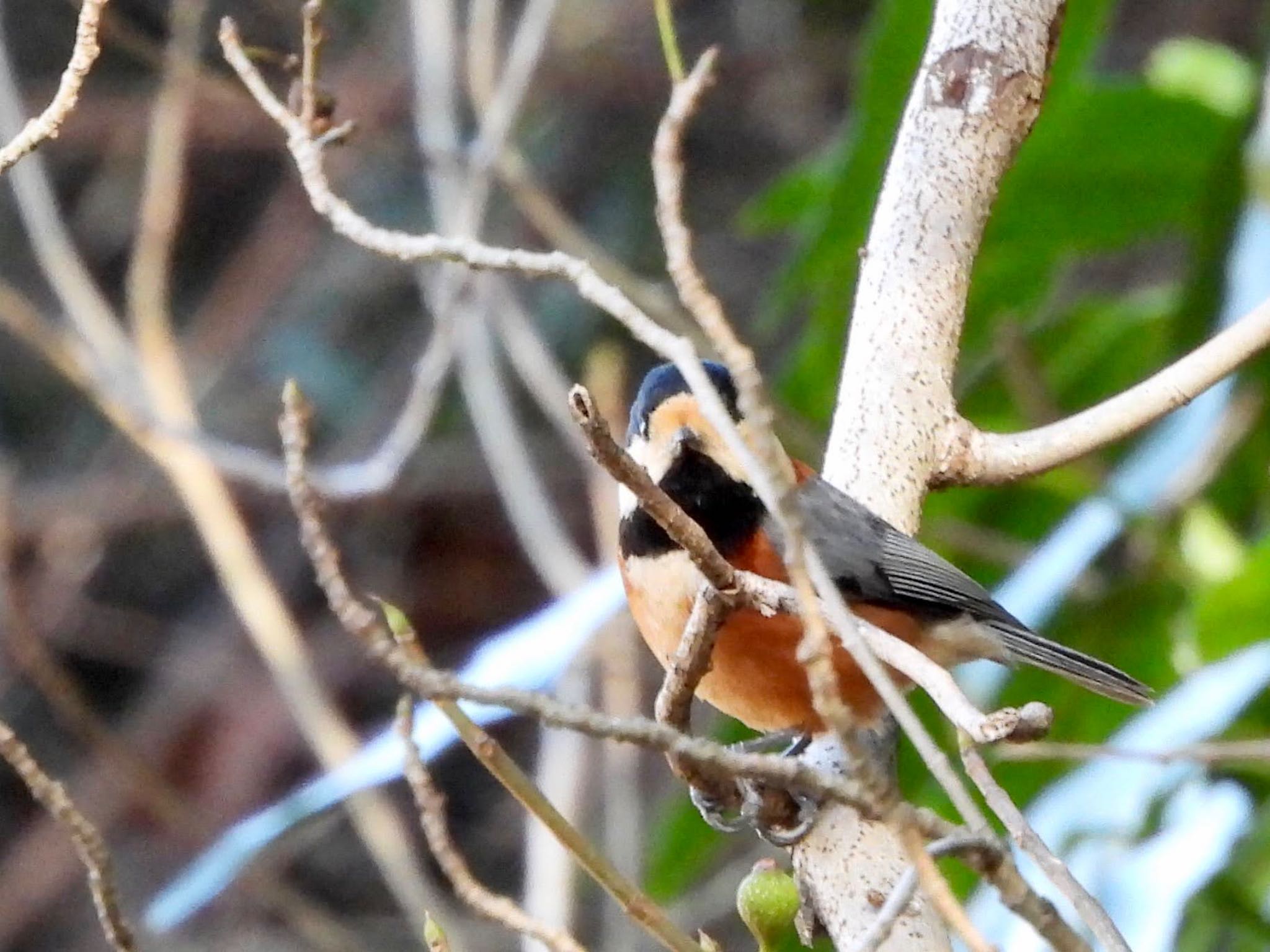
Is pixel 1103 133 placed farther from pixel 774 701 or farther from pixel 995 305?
pixel 774 701

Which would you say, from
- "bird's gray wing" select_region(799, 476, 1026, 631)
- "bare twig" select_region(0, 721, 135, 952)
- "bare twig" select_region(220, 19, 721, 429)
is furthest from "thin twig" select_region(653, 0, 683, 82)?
"bare twig" select_region(0, 721, 135, 952)

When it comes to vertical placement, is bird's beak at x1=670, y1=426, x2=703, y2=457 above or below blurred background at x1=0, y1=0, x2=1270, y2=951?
below

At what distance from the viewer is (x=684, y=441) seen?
5.28ft

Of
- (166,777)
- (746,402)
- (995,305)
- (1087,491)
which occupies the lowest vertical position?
(746,402)

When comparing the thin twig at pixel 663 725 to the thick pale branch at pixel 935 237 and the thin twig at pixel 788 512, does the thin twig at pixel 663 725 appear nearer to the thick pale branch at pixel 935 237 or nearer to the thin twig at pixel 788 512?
the thin twig at pixel 788 512

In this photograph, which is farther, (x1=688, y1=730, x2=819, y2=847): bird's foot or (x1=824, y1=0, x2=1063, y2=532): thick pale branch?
(x1=824, y1=0, x2=1063, y2=532): thick pale branch

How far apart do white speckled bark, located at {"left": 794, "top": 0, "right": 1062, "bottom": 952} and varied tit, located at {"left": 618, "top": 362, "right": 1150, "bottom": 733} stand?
0.20m

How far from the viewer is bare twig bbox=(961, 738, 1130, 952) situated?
87 centimetres

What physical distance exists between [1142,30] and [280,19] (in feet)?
7.67

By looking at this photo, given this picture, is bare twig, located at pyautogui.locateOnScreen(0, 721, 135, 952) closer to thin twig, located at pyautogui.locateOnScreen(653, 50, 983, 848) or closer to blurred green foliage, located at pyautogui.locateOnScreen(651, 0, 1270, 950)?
thin twig, located at pyautogui.locateOnScreen(653, 50, 983, 848)

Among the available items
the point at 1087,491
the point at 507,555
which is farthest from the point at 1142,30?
the point at 1087,491

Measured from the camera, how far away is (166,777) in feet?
13.7

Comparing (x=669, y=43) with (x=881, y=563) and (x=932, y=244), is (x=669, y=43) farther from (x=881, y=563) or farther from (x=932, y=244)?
(x=881, y=563)

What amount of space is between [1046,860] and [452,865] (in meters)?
0.41
